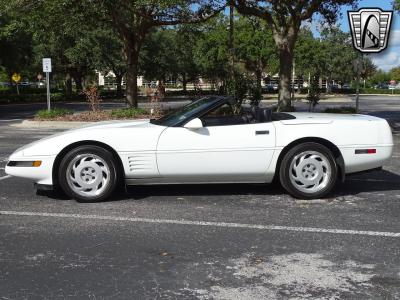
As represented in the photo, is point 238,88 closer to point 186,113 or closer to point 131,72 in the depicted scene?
point 131,72

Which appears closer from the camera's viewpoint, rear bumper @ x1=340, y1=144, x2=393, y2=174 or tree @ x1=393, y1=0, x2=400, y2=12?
rear bumper @ x1=340, y1=144, x2=393, y2=174

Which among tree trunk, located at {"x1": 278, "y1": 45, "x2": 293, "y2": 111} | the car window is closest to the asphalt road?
the car window

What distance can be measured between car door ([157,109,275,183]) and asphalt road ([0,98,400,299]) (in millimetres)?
352

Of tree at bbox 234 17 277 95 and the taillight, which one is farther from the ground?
tree at bbox 234 17 277 95

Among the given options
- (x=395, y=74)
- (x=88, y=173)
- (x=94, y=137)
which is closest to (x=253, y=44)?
(x=94, y=137)

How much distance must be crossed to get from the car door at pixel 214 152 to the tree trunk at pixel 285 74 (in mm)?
14027

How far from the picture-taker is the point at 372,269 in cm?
392

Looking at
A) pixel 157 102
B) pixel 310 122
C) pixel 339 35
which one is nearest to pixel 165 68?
pixel 339 35

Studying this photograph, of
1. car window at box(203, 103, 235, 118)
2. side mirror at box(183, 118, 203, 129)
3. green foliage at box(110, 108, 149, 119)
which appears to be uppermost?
car window at box(203, 103, 235, 118)

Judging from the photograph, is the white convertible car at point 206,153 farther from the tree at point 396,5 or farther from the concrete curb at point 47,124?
the concrete curb at point 47,124

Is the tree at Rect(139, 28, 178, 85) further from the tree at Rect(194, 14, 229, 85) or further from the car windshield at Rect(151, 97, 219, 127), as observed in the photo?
the car windshield at Rect(151, 97, 219, 127)

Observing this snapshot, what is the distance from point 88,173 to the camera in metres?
5.87

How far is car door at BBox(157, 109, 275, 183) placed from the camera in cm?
592

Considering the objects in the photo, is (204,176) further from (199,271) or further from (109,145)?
(199,271)
